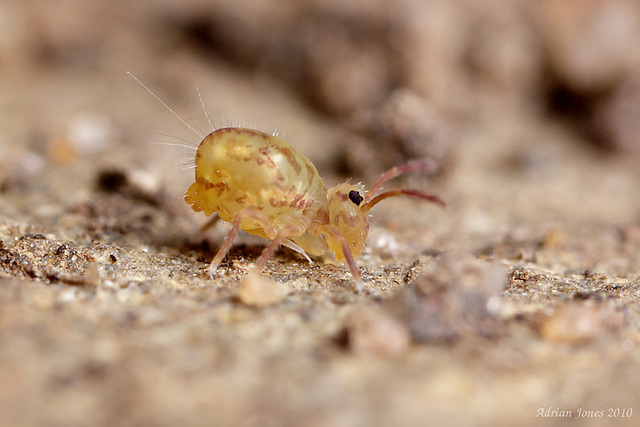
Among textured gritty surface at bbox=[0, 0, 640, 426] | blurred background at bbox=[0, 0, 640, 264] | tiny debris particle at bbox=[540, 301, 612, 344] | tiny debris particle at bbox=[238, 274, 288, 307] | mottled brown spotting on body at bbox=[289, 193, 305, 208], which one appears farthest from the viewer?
blurred background at bbox=[0, 0, 640, 264]

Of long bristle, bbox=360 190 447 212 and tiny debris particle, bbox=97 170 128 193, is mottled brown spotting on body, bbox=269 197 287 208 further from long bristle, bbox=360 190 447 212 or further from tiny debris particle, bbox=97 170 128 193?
tiny debris particle, bbox=97 170 128 193

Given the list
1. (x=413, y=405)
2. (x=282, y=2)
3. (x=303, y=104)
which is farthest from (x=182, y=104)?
(x=413, y=405)

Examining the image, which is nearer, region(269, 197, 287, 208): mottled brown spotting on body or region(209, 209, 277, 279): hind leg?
region(209, 209, 277, 279): hind leg

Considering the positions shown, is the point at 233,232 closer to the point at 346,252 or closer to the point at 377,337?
the point at 346,252

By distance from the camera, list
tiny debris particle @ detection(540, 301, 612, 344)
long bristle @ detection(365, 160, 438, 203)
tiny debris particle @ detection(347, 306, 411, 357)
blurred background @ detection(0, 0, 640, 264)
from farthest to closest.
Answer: blurred background @ detection(0, 0, 640, 264) < long bristle @ detection(365, 160, 438, 203) < tiny debris particle @ detection(540, 301, 612, 344) < tiny debris particle @ detection(347, 306, 411, 357)

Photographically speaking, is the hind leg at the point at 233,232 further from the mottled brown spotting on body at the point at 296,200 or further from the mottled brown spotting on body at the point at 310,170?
the mottled brown spotting on body at the point at 310,170

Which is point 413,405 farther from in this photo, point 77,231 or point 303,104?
point 303,104

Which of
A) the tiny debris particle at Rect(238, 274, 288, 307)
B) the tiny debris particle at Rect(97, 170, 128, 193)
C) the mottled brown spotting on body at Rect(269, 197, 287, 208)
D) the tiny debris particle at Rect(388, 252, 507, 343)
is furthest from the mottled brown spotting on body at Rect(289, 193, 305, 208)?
the tiny debris particle at Rect(97, 170, 128, 193)

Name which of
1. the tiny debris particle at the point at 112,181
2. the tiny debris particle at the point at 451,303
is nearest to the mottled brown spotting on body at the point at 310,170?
the tiny debris particle at the point at 451,303
